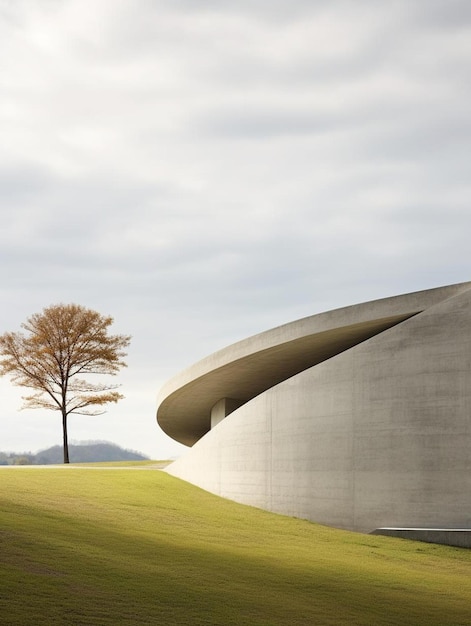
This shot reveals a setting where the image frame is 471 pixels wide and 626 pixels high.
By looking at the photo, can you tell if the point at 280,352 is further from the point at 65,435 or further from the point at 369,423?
the point at 65,435

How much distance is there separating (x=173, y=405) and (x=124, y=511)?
14325 millimetres

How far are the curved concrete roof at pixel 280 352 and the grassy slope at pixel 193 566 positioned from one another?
5142 millimetres

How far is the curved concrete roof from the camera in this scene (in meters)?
22.7

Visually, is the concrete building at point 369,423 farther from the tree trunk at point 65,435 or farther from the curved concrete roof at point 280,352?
the tree trunk at point 65,435

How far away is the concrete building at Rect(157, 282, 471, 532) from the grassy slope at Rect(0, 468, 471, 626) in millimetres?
1001

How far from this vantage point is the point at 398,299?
22609mm

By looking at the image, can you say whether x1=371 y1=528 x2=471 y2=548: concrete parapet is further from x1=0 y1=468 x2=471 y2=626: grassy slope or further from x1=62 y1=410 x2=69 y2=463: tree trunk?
x1=62 y1=410 x2=69 y2=463: tree trunk

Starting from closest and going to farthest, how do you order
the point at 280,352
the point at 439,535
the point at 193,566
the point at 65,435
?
the point at 193,566, the point at 439,535, the point at 280,352, the point at 65,435

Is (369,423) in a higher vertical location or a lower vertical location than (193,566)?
higher

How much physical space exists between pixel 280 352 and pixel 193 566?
509 inches

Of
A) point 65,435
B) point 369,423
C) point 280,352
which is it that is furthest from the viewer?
point 65,435

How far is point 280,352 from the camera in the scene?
26.6 m

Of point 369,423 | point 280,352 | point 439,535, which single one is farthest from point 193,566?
point 280,352

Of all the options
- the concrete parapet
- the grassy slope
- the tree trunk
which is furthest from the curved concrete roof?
the tree trunk
